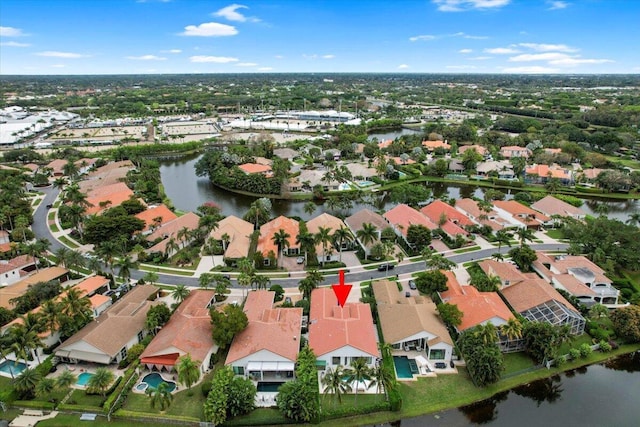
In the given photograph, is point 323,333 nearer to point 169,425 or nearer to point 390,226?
point 169,425

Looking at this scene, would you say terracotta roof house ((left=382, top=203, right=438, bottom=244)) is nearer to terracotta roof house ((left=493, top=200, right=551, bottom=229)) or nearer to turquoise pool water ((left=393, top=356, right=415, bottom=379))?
terracotta roof house ((left=493, top=200, right=551, bottom=229))

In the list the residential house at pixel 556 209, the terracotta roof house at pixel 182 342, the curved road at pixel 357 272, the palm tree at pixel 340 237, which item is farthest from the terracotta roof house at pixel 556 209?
the terracotta roof house at pixel 182 342

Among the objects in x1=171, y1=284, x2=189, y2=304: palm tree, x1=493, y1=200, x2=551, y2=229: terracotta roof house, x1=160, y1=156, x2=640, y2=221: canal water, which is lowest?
x1=160, y1=156, x2=640, y2=221: canal water

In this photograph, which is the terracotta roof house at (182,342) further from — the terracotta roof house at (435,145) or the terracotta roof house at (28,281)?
the terracotta roof house at (435,145)

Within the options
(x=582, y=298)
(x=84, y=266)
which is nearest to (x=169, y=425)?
(x=84, y=266)

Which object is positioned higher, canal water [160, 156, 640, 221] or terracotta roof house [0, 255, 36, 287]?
terracotta roof house [0, 255, 36, 287]

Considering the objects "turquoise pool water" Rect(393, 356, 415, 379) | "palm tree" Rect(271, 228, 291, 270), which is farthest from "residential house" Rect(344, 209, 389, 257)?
"turquoise pool water" Rect(393, 356, 415, 379)

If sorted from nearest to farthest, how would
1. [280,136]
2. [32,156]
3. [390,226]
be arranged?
[390,226], [32,156], [280,136]
